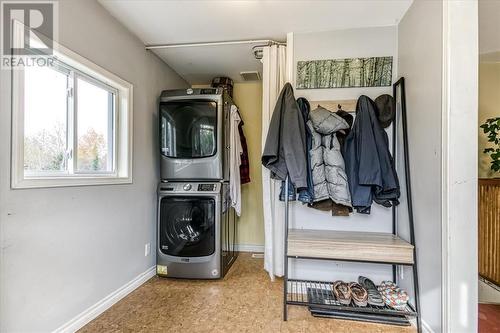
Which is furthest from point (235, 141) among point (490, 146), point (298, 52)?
point (490, 146)

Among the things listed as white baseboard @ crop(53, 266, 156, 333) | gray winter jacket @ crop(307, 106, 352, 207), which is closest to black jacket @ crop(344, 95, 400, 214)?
gray winter jacket @ crop(307, 106, 352, 207)

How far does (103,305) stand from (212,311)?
832 mm

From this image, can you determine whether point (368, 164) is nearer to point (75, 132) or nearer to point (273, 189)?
point (273, 189)

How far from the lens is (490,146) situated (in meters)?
2.74

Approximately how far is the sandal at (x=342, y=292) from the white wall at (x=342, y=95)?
0.25 meters

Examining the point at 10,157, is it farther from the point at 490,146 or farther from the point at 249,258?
the point at 490,146

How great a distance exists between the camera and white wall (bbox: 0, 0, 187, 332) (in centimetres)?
131

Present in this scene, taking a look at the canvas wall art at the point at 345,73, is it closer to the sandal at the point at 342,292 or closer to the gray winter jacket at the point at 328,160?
the gray winter jacket at the point at 328,160

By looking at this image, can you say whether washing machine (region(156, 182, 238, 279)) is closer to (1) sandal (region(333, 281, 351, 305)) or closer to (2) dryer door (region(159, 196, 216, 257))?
(2) dryer door (region(159, 196, 216, 257))

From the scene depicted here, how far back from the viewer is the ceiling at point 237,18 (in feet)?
6.26

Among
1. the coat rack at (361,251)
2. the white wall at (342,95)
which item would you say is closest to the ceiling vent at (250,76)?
the white wall at (342,95)

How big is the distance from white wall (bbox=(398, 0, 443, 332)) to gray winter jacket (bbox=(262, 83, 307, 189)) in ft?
2.53

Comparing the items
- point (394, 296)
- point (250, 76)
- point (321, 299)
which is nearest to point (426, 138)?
point (394, 296)

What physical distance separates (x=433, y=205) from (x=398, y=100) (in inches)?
37.5
